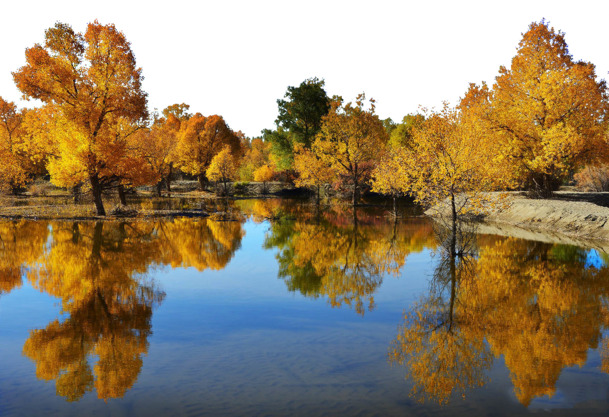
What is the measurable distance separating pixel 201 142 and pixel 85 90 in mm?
42996

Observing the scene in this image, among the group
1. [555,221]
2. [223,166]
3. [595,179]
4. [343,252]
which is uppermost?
[223,166]

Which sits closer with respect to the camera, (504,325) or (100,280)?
(504,325)

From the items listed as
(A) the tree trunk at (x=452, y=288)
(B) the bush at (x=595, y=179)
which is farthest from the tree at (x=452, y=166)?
(B) the bush at (x=595, y=179)

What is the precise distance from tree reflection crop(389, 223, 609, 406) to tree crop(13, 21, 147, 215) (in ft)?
80.6

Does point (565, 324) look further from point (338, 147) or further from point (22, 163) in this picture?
point (22, 163)

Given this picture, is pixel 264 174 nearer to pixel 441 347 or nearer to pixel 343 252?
pixel 343 252

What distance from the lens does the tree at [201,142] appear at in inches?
2800

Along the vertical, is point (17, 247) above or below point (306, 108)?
below

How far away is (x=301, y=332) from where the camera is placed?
1053 cm

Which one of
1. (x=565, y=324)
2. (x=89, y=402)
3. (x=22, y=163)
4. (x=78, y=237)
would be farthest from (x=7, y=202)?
(x=565, y=324)

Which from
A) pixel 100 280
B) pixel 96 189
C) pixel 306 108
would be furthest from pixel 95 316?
pixel 306 108

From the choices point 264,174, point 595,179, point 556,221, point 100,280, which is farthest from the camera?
point 264,174

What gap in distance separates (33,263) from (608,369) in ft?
62.1

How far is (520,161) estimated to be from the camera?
3444 centimetres
